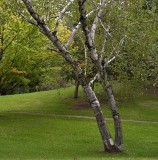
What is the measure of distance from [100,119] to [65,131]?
27.2 feet

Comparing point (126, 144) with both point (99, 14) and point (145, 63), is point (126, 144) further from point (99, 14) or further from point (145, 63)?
point (99, 14)

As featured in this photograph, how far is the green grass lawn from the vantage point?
16.4 m

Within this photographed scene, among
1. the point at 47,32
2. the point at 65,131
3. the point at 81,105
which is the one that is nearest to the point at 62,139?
the point at 65,131

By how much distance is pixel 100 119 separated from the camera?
1591 cm

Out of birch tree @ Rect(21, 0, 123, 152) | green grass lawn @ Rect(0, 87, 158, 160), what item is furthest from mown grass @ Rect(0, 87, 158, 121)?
birch tree @ Rect(21, 0, 123, 152)

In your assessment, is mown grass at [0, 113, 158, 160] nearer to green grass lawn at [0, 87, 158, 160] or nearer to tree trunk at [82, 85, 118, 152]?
green grass lawn at [0, 87, 158, 160]

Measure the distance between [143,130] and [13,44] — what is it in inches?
405

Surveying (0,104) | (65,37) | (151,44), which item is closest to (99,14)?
(151,44)

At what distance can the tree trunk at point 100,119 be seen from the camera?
51.8 feet

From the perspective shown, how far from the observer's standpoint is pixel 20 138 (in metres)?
20.7

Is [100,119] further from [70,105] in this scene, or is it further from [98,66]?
[70,105]

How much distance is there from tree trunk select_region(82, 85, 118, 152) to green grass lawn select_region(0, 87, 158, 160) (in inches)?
20.0

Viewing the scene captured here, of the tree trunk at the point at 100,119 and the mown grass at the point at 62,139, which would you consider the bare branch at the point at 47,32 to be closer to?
the tree trunk at the point at 100,119

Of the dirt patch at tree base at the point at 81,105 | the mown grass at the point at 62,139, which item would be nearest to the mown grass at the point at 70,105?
the dirt patch at tree base at the point at 81,105
